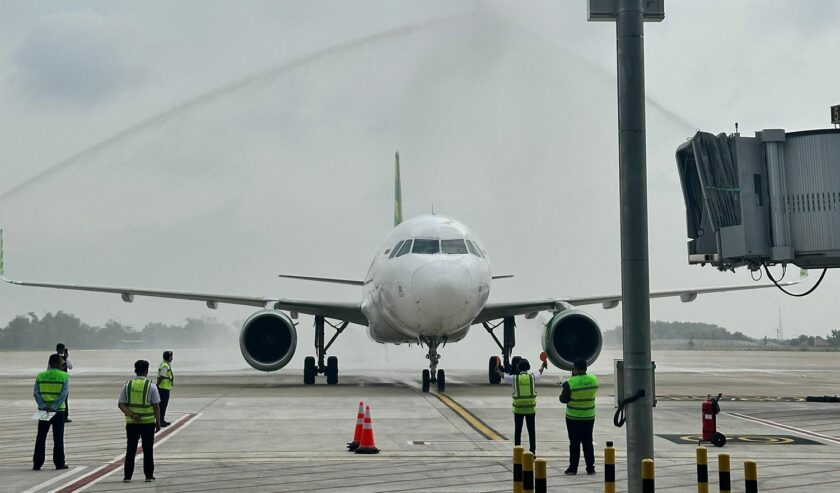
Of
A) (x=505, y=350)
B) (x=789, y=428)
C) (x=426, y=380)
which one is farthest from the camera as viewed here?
(x=505, y=350)

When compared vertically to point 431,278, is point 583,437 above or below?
below

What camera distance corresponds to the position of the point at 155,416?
11.2m

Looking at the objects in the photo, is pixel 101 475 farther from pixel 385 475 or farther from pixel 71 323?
pixel 71 323

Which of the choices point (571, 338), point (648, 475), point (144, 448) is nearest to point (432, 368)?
point (571, 338)

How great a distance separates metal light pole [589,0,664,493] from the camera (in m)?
8.14

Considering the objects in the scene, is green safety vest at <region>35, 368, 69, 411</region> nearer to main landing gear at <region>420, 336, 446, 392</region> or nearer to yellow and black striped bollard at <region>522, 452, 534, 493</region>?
yellow and black striped bollard at <region>522, 452, 534, 493</region>

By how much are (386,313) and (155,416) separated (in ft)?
44.7

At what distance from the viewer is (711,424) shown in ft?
45.1

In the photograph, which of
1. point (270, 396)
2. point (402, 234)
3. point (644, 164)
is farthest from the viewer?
point (402, 234)

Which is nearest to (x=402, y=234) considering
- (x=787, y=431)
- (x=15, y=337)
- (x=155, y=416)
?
(x=787, y=431)

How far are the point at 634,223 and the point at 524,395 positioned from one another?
16.9 feet

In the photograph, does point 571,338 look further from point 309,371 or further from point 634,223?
point 634,223

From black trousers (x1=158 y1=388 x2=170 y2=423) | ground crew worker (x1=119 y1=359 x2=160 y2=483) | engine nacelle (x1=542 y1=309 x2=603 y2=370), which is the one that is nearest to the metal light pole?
ground crew worker (x1=119 y1=359 x2=160 y2=483)

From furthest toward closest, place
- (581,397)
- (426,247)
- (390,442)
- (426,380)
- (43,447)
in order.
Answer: (426,380) < (426,247) < (390,442) < (43,447) < (581,397)
